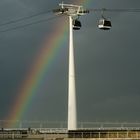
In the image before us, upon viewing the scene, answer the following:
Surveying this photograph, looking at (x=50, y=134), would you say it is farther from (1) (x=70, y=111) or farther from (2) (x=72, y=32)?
(2) (x=72, y=32)

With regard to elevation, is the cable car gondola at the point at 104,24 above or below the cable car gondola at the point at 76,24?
below

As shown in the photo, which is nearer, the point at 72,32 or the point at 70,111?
the point at 70,111

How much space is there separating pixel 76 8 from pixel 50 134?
59.1ft

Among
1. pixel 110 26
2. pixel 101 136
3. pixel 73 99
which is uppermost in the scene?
pixel 110 26

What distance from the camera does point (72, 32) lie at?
2657 inches

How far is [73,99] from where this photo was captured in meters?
63.9

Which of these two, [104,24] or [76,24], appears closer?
[104,24]

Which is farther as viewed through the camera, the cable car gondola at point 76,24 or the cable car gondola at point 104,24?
the cable car gondola at point 76,24

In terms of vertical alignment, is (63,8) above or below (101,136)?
above

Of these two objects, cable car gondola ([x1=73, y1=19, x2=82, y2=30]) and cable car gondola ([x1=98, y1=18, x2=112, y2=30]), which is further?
cable car gondola ([x1=73, y1=19, x2=82, y2=30])

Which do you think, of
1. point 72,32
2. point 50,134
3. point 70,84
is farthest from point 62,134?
point 72,32

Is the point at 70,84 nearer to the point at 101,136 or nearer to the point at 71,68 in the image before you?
the point at 71,68

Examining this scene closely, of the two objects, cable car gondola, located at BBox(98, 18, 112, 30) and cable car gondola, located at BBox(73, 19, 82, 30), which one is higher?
cable car gondola, located at BBox(73, 19, 82, 30)

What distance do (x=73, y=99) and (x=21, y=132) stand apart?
30.8ft
